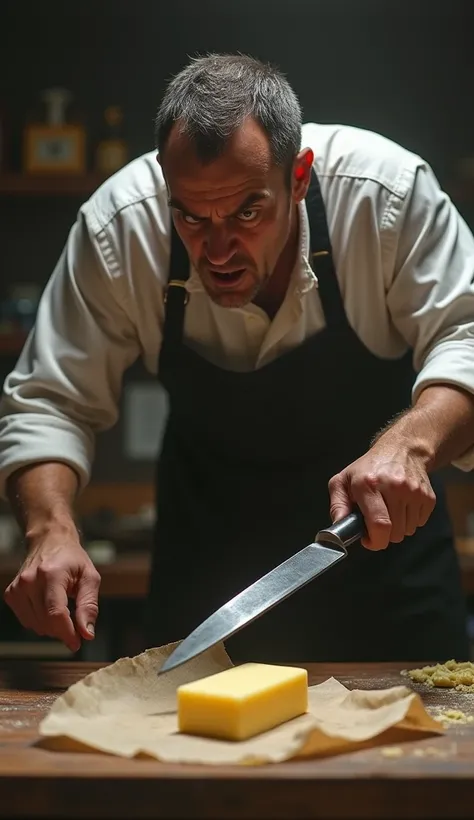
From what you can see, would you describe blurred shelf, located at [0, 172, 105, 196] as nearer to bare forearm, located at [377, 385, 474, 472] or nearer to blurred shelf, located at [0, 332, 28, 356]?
blurred shelf, located at [0, 332, 28, 356]

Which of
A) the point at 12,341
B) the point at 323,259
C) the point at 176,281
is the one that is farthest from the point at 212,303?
the point at 12,341

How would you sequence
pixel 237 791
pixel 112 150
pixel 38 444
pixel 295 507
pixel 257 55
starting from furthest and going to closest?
pixel 257 55 < pixel 112 150 < pixel 295 507 < pixel 38 444 < pixel 237 791

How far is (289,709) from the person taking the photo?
1157 millimetres

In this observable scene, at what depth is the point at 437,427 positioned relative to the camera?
1.47 m

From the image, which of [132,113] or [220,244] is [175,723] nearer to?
[220,244]

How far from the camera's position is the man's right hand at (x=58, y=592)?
1407 millimetres

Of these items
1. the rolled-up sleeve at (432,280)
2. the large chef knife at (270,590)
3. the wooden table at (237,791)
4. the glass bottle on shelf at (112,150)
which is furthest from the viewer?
the glass bottle on shelf at (112,150)

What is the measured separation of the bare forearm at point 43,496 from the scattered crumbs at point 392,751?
Result: 0.63 metres

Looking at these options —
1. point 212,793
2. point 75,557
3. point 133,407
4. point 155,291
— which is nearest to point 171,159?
point 155,291

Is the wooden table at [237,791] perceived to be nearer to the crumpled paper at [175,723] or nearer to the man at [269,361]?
the crumpled paper at [175,723]

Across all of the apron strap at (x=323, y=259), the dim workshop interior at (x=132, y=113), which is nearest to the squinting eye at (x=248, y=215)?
the apron strap at (x=323, y=259)

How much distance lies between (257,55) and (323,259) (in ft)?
6.60

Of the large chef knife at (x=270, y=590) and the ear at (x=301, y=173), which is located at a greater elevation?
the ear at (x=301, y=173)

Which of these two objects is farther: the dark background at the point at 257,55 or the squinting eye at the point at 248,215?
the dark background at the point at 257,55
